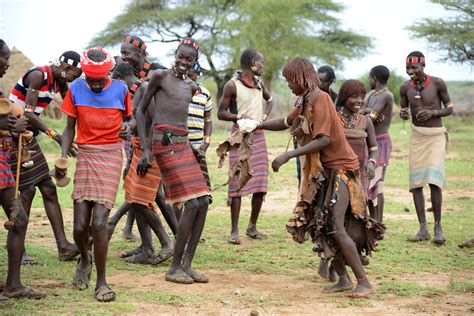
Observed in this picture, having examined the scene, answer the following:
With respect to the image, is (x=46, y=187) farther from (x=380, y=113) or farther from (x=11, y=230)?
(x=380, y=113)

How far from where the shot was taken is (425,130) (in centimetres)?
805

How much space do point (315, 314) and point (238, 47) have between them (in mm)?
32689

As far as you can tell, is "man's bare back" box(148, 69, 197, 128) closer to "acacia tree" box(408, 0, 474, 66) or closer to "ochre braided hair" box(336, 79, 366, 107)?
"ochre braided hair" box(336, 79, 366, 107)

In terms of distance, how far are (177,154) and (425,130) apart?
3373mm

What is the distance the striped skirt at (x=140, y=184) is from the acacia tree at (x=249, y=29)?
94.9 feet

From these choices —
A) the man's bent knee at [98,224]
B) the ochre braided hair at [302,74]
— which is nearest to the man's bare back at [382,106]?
the ochre braided hair at [302,74]

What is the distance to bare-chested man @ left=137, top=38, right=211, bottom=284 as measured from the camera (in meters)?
5.87

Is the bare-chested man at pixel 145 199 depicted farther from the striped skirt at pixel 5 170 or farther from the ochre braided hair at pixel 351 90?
the ochre braided hair at pixel 351 90

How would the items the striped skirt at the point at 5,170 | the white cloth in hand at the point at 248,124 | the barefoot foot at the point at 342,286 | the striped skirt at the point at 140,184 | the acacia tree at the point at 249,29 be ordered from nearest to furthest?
1. the striped skirt at the point at 5,170
2. the barefoot foot at the point at 342,286
3. the white cloth in hand at the point at 248,124
4. the striped skirt at the point at 140,184
5. the acacia tree at the point at 249,29

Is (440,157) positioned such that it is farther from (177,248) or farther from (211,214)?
(177,248)

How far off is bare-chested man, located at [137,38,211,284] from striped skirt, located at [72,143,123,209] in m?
0.49

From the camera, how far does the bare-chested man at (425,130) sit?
7.94 m

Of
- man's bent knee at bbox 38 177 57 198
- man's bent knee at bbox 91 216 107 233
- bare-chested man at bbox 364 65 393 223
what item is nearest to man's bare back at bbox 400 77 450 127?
bare-chested man at bbox 364 65 393 223

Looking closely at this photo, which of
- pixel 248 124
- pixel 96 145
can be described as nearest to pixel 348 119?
pixel 248 124
